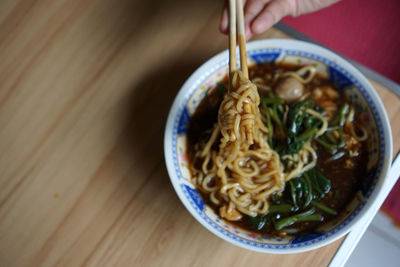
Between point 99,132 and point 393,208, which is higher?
point 393,208

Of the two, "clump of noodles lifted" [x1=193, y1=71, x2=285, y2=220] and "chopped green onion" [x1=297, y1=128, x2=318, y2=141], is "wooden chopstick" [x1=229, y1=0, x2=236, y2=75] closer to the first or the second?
"clump of noodles lifted" [x1=193, y1=71, x2=285, y2=220]

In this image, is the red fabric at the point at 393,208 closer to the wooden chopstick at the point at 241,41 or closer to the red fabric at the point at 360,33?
the red fabric at the point at 360,33

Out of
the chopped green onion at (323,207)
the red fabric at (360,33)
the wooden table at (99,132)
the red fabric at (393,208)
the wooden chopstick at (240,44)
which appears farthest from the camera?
the red fabric at (360,33)

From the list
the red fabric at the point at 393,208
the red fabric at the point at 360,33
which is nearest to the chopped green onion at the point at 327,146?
the red fabric at the point at 393,208

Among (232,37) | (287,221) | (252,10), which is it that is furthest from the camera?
(252,10)

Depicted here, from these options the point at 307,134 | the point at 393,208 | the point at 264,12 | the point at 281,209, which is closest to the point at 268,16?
the point at 264,12

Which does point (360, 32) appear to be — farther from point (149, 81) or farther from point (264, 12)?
point (149, 81)

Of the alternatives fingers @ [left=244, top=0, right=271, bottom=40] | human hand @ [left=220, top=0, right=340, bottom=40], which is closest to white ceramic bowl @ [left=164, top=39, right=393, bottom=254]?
human hand @ [left=220, top=0, right=340, bottom=40]
